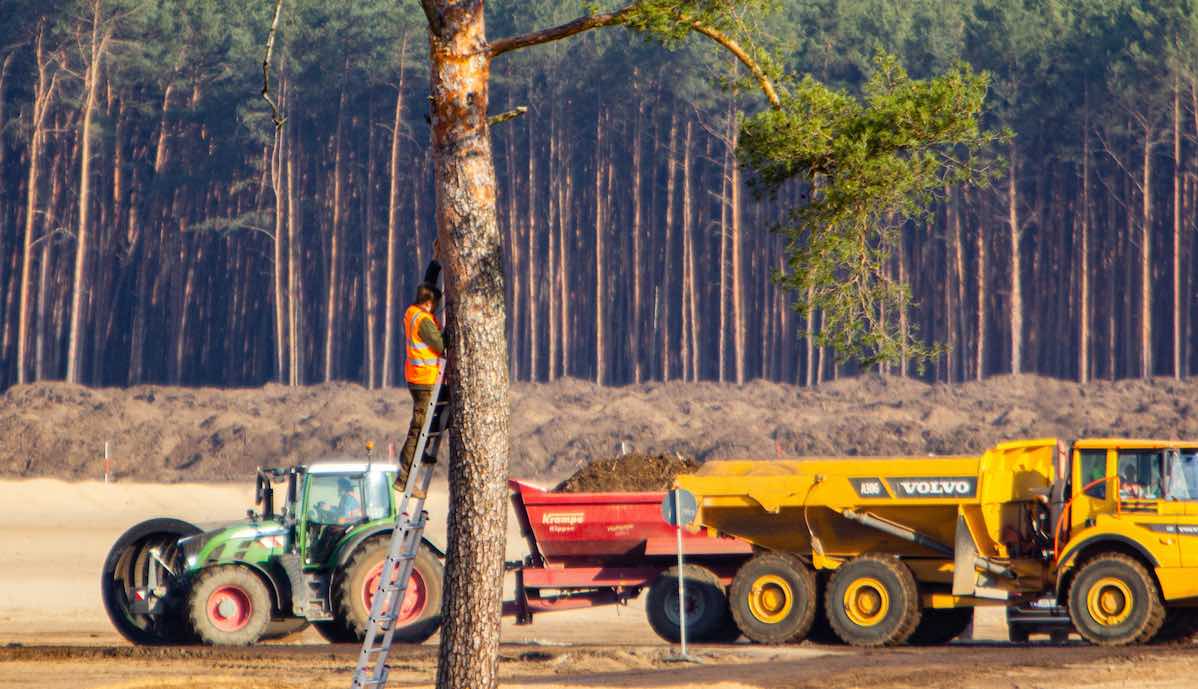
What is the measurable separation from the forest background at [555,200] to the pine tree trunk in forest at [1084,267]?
0.22 meters

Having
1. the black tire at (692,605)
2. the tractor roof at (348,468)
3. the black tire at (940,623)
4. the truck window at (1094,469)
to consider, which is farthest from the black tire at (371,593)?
the truck window at (1094,469)

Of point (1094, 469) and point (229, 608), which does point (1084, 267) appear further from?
point (229, 608)

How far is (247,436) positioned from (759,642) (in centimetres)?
3886

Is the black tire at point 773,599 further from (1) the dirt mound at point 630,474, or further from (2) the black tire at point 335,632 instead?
(2) the black tire at point 335,632

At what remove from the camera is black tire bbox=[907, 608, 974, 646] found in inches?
802

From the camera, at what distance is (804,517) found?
19.7m

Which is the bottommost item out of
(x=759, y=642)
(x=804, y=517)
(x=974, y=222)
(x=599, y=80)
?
(x=759, y=642)

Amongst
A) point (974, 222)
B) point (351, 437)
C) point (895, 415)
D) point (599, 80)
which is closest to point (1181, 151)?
point (974, 222)

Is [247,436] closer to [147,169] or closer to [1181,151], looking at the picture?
[147,169]

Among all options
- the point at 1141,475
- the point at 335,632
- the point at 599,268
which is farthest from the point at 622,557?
the point at 599,268

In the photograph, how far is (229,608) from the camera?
19969mm

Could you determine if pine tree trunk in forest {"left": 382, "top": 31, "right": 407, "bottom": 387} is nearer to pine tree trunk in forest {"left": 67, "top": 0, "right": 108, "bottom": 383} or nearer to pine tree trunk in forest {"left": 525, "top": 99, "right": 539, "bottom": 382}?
pine tree trunk in forest {"left": 525, "top": 99, "right": 539, "bottom": 382}

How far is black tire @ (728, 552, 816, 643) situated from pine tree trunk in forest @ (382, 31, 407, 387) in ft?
148

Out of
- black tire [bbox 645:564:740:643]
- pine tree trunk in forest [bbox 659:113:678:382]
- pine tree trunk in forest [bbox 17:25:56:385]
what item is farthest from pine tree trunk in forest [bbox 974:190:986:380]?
black tire [bbox 645:564:740:643]
